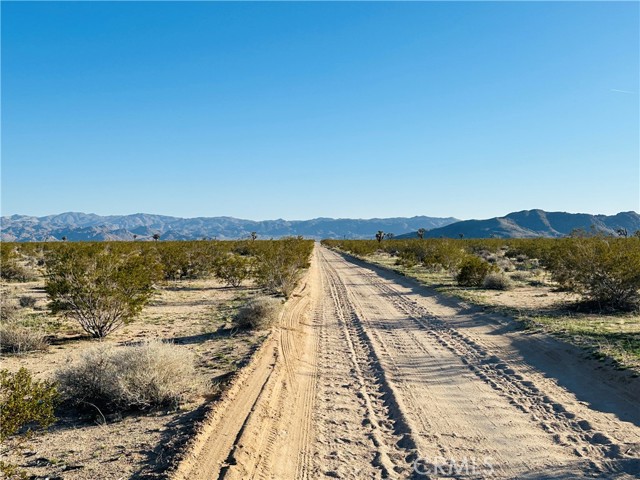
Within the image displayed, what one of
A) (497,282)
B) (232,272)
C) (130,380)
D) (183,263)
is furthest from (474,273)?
(130,380)

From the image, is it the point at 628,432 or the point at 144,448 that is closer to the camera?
the point at 144,448

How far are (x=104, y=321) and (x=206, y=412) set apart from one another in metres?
7.27

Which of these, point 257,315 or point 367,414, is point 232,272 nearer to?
point 257,315

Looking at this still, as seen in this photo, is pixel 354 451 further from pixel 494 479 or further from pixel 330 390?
pixel 330 390

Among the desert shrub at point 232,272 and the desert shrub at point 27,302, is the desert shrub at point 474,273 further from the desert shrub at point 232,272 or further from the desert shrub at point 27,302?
the desert shrub at point 27,302

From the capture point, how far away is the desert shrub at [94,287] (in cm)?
1217

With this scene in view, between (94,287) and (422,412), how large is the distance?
906cm

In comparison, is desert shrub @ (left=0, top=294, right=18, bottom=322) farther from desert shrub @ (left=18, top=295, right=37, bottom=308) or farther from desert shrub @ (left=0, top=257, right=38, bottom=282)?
desert shrub @ (left=0, top=257, right=38, bottom=282)

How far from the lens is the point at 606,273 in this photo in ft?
50.6

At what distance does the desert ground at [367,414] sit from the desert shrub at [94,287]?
0.66 meters

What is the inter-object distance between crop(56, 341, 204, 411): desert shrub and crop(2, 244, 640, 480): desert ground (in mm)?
275

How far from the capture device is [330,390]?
848 cm

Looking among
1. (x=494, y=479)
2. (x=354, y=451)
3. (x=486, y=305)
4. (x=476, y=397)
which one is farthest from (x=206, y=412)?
(x=486, y=305)

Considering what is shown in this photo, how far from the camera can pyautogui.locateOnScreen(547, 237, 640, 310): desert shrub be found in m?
15.1
